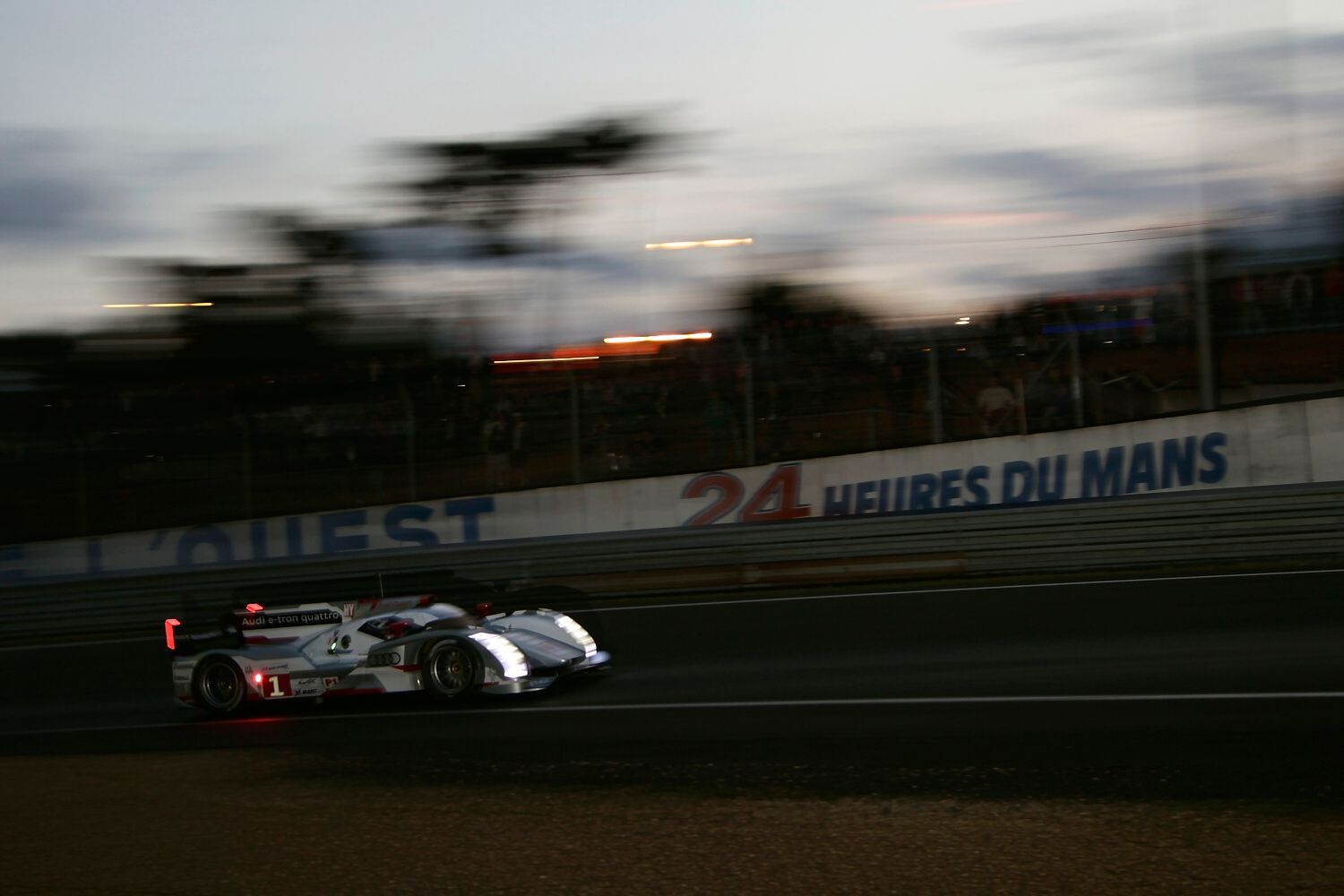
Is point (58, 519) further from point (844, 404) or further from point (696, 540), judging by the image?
point (844, 404)

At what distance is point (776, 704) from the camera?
753 cm

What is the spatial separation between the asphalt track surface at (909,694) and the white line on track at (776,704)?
2 centimetres

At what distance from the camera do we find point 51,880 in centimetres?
504

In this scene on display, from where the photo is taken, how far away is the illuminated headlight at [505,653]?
8211mm

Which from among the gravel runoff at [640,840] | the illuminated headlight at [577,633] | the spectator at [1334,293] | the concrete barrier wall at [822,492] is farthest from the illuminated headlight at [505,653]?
the spectator at [1334,293]

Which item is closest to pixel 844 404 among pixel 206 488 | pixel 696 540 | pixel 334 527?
pixel 696 540

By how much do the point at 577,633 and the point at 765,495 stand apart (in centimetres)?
629

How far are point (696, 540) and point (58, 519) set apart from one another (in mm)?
8787

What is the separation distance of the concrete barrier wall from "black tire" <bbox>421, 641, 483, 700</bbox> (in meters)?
5.66

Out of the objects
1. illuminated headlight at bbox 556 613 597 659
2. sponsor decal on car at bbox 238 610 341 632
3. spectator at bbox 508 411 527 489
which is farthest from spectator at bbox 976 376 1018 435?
sponsor decal on car at bbox 238 610 341 632

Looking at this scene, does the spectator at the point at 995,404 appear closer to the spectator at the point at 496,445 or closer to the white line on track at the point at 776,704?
the spectator at the point at 496,445

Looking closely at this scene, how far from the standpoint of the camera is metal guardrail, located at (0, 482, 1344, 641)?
11.4 m

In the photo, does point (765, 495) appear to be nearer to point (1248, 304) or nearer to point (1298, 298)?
point (1248, 304)

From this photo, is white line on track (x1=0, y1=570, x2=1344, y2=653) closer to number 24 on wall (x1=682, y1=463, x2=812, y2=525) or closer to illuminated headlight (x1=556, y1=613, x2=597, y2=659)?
illuminated headlight (x1=556, y1=613, x2=597, y2=659)
